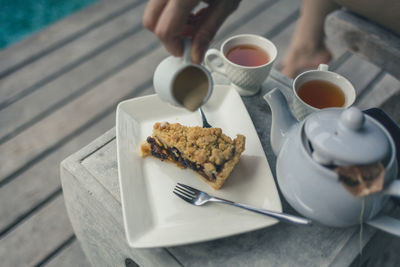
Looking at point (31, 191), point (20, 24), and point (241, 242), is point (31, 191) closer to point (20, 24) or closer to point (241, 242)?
point (241, 242)

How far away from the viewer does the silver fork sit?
0.86 m

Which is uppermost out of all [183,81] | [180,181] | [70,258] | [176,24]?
[176,24]

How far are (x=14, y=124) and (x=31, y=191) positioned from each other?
442 millimetres

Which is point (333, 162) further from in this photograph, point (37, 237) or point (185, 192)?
point (37, 237)

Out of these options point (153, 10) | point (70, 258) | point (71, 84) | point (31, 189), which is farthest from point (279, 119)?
point (71, 84)

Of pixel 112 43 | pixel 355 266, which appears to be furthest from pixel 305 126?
pixel 112 43

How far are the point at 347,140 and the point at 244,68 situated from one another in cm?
52

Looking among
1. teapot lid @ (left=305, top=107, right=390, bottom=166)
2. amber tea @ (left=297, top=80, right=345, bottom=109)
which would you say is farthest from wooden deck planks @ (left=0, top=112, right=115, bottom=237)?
teapot lid @ (left=305, top=107, right=390, bottom=166)

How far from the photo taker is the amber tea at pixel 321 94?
1.10 metres

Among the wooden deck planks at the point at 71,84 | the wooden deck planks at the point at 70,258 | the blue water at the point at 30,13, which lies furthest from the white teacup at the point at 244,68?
the blue water at the point at 30,13

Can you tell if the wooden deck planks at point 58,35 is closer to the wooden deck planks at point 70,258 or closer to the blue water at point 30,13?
the blue water at point 30,13

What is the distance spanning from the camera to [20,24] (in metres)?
3.32

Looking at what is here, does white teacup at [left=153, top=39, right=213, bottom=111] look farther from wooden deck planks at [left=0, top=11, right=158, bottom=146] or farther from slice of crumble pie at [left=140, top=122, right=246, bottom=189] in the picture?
wooden deck planks at [left=0, top=11, right=158, bottom=146]

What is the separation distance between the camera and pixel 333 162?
28.9 inches
